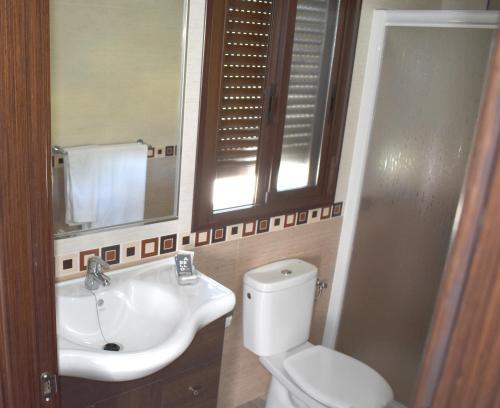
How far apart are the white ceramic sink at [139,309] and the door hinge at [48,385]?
589 mm

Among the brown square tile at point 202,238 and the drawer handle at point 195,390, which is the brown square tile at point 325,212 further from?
the drawer handle at point 195,390

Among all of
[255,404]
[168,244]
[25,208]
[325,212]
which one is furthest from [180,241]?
[25,208]

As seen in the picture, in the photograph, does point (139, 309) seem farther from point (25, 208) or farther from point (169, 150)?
point (25, 208)

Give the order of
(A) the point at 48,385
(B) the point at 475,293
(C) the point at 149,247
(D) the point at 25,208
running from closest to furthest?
(B) the point at 475,293
(D) the point at 25,208
(A) the point at 48,385
(C) the point at 149,247

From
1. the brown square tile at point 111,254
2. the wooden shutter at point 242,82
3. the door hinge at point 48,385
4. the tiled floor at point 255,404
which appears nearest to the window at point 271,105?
the wooden shutter at point 242,82

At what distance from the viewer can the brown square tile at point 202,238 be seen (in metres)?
2.05

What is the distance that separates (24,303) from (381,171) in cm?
198

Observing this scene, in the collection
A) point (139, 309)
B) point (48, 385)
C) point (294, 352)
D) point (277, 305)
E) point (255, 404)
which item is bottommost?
point (255, 404)

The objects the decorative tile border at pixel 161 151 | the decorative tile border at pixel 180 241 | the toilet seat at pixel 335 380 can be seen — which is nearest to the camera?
the decorative tile border at pixel 180 241

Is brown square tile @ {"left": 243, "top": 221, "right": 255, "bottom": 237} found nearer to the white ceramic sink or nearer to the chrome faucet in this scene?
the white ceramic sink

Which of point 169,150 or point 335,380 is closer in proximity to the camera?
point 169,150

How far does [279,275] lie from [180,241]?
47 cm

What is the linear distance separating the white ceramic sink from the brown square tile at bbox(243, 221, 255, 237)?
15.3 inches

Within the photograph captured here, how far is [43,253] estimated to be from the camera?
783 millimetres
